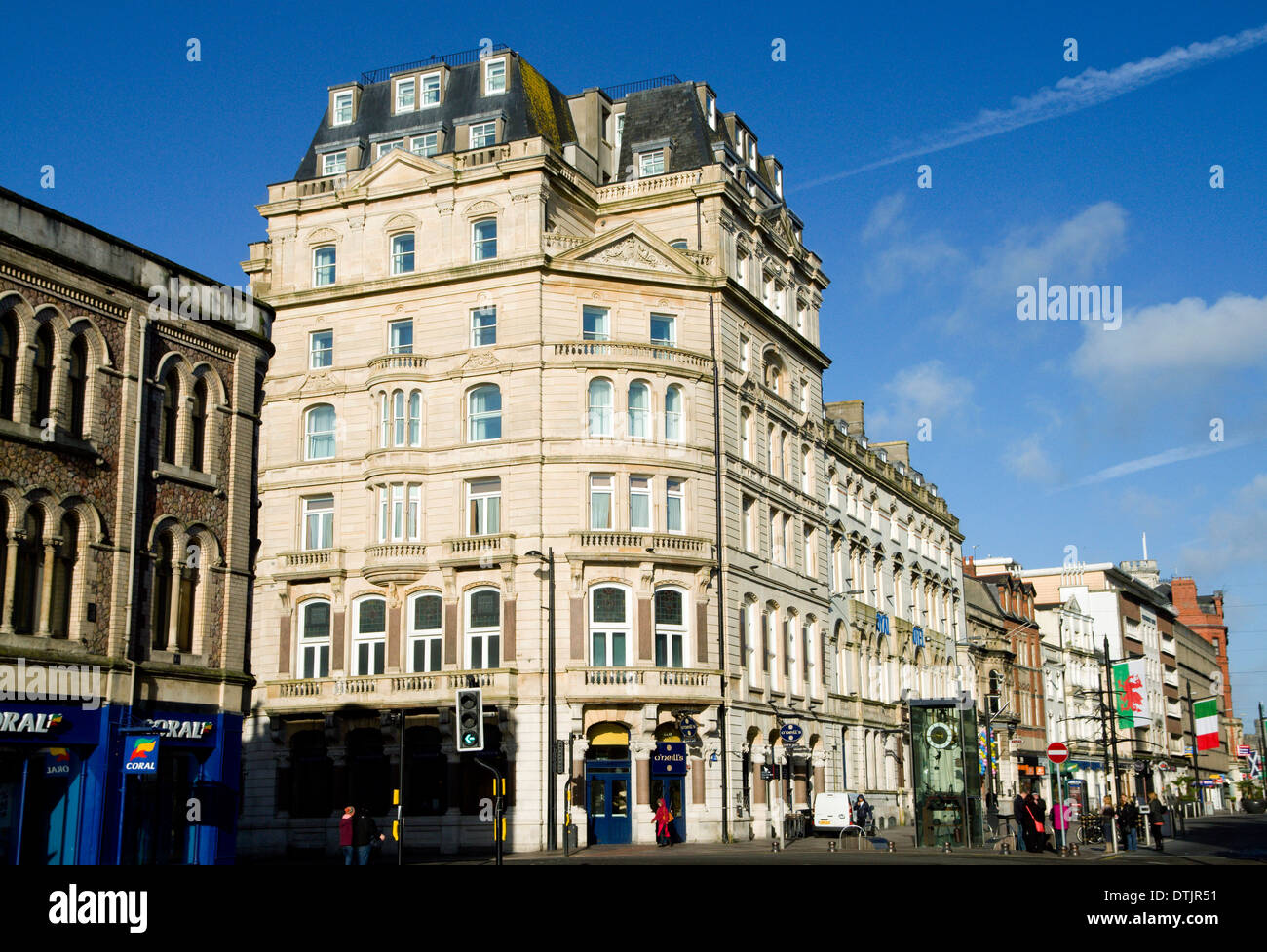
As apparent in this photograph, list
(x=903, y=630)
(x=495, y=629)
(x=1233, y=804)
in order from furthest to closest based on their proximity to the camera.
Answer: (x=1233, y=804) → (x=903, y=630) → (x=495, y=629)

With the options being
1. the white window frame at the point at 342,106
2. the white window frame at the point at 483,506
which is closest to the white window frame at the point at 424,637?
the white window frame at the point at 483,506

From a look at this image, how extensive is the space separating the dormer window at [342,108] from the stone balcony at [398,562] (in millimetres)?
21164

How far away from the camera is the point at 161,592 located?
30.2m

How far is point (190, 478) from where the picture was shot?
101 ft

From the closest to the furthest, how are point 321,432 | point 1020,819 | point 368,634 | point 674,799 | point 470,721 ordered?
point 470,721 < point 1020,819 < point 674,799 < point 368,634 < point 321,432

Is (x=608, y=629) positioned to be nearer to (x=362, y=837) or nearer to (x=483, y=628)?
(x=483, y=628)

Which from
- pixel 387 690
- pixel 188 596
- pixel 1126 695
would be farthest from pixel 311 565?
pixel 1126 695

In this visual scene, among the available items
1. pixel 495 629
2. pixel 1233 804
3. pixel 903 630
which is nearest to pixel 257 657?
pixel 495 629

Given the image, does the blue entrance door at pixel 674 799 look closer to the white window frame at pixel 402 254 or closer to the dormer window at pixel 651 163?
the white window frame at pixel 402 254

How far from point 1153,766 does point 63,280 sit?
124 meters

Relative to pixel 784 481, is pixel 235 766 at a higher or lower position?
lower

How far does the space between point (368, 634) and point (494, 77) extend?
954 inches

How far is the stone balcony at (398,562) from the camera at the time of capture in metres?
51.5

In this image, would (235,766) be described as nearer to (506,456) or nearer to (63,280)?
(63,280)
